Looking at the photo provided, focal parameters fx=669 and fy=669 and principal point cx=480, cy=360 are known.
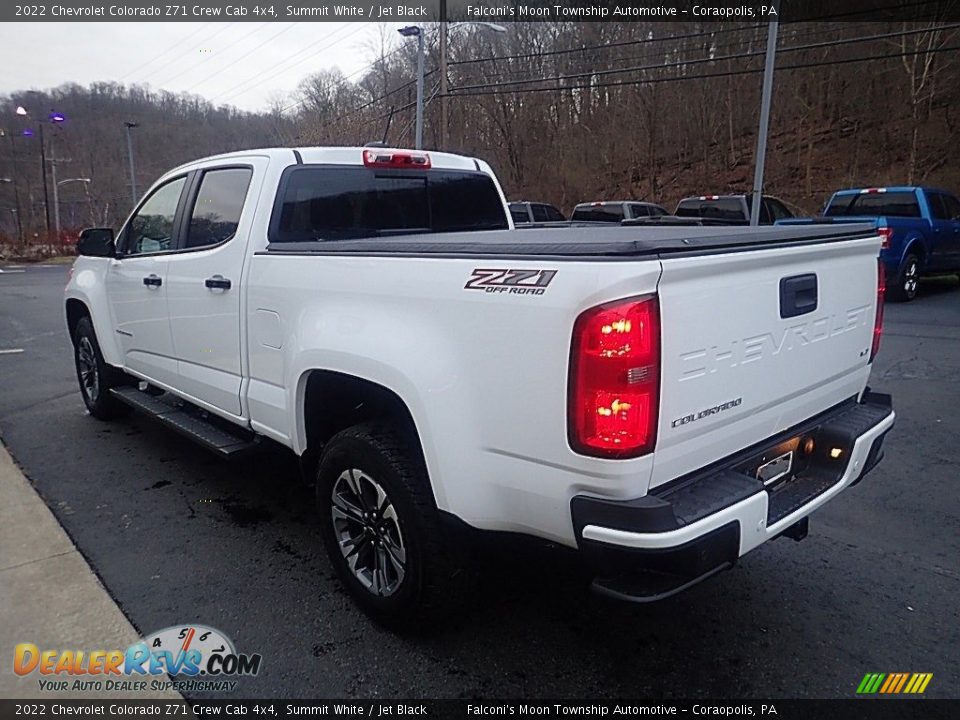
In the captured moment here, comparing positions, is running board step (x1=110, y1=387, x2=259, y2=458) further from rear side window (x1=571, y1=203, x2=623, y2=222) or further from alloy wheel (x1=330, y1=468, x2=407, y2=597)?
rear side window (x1=571, y1=203, x2=623, y2=222)

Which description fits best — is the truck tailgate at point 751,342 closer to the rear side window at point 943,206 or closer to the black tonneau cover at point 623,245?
the black tonneau cover at point 623,245

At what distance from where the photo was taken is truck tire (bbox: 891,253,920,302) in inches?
468

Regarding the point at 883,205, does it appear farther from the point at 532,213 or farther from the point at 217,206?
the point at 217,206

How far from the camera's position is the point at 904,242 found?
11.8 m

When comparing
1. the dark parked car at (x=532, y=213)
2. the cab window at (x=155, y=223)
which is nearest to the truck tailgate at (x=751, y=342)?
the cab window at (x=155, y=223)

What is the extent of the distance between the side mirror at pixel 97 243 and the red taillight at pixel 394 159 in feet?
7.72

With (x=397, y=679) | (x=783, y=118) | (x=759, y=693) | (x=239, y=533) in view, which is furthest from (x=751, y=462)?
(x=783, y=118)

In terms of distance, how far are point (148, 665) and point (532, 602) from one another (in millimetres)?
1599

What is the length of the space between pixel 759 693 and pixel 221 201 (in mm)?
3567

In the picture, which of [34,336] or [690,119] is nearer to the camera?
[34,336]

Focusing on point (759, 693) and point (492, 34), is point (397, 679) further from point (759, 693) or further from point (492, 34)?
point (492, 34)

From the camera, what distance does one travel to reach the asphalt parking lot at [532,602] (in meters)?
2.53

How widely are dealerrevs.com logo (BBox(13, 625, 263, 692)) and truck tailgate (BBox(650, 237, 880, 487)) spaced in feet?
6.01

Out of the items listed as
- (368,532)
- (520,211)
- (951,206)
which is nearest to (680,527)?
(368,532)
